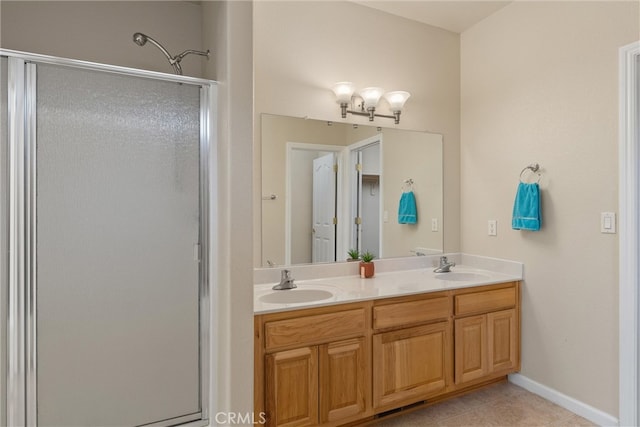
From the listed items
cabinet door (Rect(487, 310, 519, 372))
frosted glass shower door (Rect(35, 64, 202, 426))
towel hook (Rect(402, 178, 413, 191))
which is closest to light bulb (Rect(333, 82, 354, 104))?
towel hook (Rect(402, 178, 413, 191))

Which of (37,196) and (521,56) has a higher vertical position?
(521,56)

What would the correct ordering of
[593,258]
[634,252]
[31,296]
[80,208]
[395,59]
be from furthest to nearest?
[395,59] < [593,258] < [634,252] < [80,208] < [31,296]

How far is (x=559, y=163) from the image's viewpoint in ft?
7.64

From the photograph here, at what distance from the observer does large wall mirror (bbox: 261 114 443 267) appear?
239 centimetres

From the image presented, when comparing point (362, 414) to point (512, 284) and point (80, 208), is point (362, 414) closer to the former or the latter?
point (512, 284)

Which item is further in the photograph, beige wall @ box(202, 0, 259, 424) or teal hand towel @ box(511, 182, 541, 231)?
teal hand towel @ box(511, 182, 541, 231)

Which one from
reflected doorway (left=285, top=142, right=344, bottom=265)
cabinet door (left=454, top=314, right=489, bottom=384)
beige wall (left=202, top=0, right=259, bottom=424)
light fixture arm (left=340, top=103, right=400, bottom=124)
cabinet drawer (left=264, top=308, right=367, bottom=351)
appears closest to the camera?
beige wall (left=202, top=0, right=259, bottom=424)

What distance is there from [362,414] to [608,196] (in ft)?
6.05

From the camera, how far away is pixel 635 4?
1952mm

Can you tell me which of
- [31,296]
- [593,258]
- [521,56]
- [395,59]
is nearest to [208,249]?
[31,296]

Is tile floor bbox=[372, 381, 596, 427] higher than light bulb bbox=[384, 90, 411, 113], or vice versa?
light bulb bbox=[384, 90, 411, 113]

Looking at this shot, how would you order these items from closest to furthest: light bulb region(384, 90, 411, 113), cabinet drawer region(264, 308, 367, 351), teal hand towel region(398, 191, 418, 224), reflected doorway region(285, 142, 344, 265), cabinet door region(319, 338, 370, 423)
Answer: cabinet drawer region(264, 308, 367, 351)
cabinet door region(319, 338, 370, 423)
reflected doorway region(285, 142, 344, 265)
light bulb region(384, 90, 411, 113)
teal hand towel region(398, 191, 418, 224)

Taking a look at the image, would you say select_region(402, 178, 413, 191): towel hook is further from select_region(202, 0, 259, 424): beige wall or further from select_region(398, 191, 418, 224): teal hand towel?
select_region(202, 0, 259, 424): beige wall

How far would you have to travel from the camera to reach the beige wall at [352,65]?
2.34 metres
